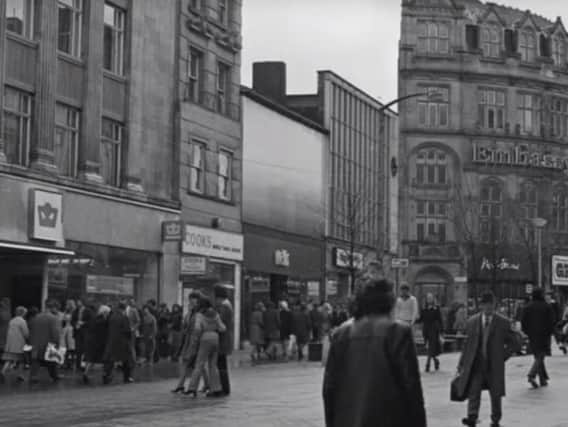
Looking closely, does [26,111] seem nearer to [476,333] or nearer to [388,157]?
[476,333]

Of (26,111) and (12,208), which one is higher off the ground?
(26,111)

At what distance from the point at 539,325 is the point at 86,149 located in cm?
1842

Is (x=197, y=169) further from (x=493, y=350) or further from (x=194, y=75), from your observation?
(x=493, y=350)

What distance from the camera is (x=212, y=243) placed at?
149 feet

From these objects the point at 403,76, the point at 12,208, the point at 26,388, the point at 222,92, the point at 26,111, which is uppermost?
the point at 403,76

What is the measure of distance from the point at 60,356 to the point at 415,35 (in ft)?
205

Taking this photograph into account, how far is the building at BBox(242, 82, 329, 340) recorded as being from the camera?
1969 inches

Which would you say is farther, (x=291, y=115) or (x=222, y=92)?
(x=291, y=115)

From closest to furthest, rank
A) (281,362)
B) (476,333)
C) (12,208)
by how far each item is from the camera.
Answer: (476,333)
(12,208)
(281,362)

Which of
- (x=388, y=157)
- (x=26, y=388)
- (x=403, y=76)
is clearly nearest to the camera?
(x=26, y=388)

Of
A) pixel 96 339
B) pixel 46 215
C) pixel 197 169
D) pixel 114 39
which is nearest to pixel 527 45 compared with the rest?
pixel 197 169

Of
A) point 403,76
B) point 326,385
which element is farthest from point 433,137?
point 326,385

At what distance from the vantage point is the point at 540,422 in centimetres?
1695

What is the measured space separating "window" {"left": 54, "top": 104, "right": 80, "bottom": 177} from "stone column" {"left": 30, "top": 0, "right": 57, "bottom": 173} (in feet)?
2.23
